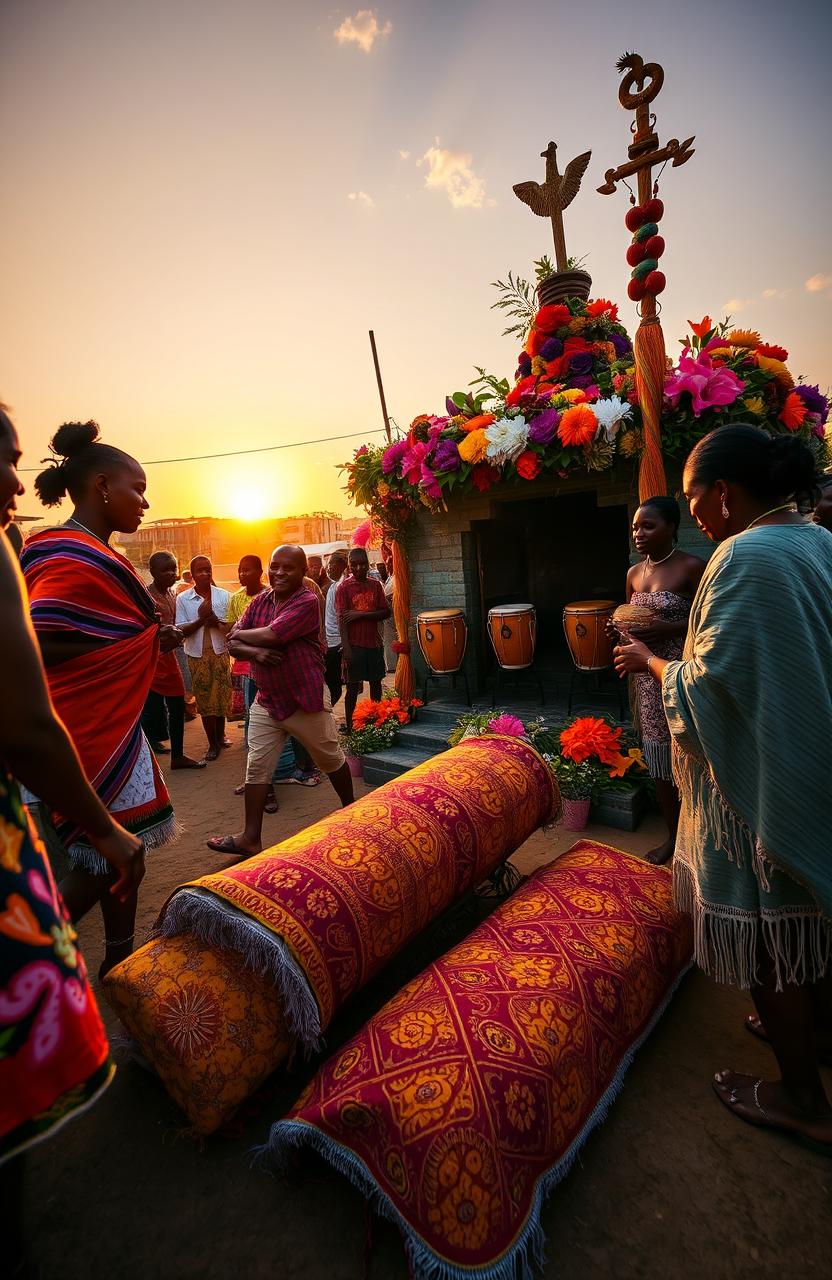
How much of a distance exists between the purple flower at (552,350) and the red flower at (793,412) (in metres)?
2.36

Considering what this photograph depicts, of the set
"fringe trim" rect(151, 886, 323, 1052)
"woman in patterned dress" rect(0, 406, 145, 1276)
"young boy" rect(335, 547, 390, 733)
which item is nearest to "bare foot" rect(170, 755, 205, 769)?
"young boy" rect(335, 547, 390, 733)

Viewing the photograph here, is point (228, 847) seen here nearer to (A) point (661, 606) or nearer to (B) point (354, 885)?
(B) point (354, 885)

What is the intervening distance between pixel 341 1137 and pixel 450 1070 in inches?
13.4

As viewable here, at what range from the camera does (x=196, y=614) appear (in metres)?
6.43

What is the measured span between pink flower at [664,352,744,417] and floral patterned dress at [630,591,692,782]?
5.46 feet

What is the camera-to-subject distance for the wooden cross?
3.78 meters

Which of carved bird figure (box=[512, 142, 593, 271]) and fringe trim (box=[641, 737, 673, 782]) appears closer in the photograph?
fringe trim (box=[641, 737, 673, 782])

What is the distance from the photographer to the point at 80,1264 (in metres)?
1.58

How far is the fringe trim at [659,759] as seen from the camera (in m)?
3.37

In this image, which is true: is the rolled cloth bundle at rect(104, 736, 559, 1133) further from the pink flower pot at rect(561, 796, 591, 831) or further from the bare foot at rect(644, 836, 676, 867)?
the pink flower pot at rect(561, 796, 591, 831)

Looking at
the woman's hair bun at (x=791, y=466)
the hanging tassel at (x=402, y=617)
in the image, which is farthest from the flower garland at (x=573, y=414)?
the woman's hair bun at (x=791, y=466)

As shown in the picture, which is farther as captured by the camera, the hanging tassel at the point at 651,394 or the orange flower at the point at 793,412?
the orange flower at the point at 793,412

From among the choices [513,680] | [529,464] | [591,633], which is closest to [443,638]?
[513,680]

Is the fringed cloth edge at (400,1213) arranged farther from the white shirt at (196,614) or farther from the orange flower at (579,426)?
the white shirt at (196,614)
